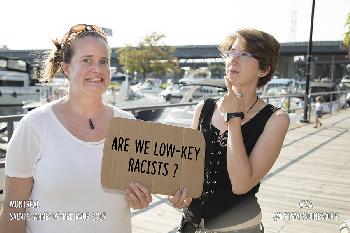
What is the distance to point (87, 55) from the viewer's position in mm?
2166

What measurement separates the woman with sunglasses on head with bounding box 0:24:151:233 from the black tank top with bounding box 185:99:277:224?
1.19ft

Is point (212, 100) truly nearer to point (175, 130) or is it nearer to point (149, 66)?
point (175, 130)

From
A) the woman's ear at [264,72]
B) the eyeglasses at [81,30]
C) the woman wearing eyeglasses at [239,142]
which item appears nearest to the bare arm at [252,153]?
the woman wearing eyeglasses at [239,142]

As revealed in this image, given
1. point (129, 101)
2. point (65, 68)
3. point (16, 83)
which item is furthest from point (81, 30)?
point (129, 101)

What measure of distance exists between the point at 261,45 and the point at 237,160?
0.66m

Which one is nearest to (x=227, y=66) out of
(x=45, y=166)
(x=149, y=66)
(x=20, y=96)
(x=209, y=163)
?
(x=209, y=163)

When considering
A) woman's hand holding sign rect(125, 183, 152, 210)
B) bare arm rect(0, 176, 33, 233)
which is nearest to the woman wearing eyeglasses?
woman's hand holding sign rect(125, 183, 152, 210)

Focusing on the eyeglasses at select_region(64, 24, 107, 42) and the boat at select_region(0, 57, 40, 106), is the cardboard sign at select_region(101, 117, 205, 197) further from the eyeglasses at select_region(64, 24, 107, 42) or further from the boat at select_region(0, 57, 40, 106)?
the boat at select_region(0, 57, 40, 106)

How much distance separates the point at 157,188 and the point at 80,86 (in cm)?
65

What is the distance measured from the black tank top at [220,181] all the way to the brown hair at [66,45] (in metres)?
0.81

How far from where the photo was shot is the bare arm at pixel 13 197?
1993 millimetres

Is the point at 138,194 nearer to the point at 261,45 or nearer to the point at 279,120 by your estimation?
the point at 279,120

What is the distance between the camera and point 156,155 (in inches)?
80.0

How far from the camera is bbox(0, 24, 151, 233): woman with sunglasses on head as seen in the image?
199 cm
